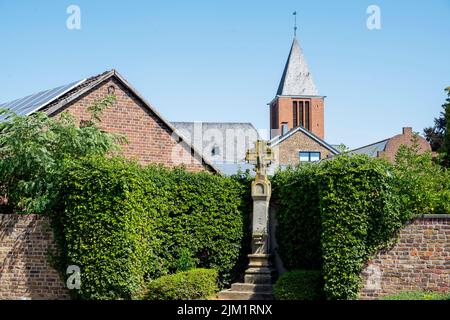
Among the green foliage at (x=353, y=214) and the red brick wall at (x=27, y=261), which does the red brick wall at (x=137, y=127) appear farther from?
the green foliage at (x=353, y=214)

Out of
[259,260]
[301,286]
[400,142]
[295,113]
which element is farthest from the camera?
[295,113]

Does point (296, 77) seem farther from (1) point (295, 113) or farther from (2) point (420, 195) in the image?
(2) point (420, 195)

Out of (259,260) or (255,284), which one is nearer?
(255,284)

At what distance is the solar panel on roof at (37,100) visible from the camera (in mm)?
21703

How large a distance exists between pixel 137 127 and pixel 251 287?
8331 millimetres

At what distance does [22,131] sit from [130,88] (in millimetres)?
6208

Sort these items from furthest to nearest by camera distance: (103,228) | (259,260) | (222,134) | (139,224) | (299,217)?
(222,134), (259,260), (299,217), (139,224), (103,228)

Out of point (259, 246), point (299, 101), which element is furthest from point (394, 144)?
point (259, 246)

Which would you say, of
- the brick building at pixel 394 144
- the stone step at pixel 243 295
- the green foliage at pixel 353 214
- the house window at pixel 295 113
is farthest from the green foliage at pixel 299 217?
the house window at pixel 295 113

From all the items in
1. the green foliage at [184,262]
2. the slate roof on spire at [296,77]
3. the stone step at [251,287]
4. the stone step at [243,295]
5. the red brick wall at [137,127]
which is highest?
the slate roof on spire at [296,77]

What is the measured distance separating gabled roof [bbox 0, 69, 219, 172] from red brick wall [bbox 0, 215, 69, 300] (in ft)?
17.9

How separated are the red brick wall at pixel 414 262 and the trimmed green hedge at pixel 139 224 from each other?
432 cm

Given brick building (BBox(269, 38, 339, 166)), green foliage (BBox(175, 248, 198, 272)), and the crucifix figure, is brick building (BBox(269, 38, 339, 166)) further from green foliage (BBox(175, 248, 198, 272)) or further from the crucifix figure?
green foliage (BBox(175, 248, 198, 272))

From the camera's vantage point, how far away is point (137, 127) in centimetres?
2248
